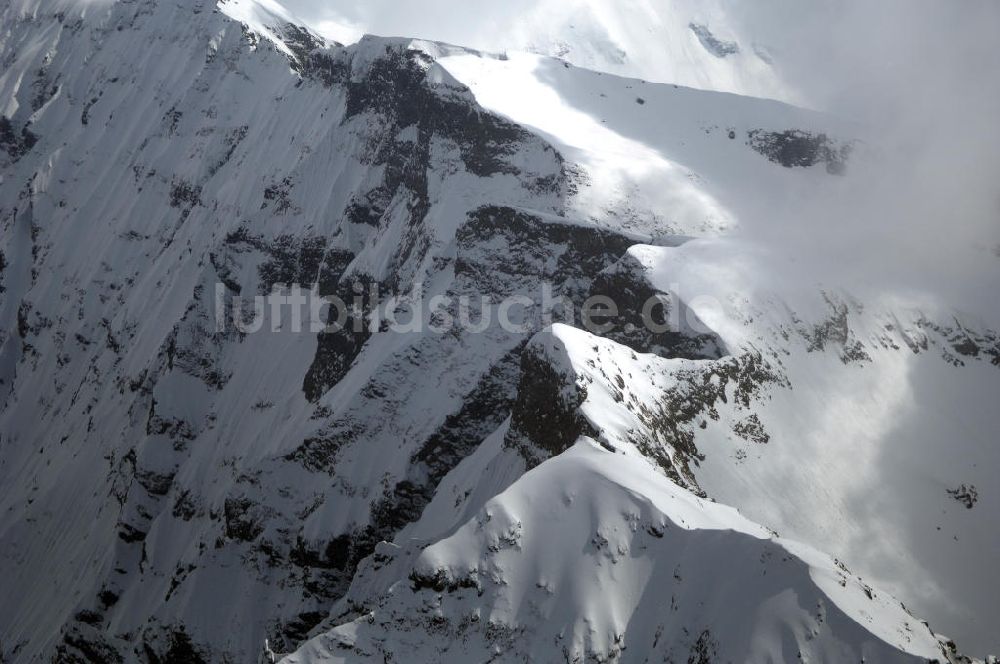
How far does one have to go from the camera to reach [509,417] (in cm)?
8538

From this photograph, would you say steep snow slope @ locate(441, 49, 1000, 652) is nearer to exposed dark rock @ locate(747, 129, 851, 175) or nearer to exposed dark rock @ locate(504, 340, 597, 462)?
exposed dark rock @ locate(747, 129, 851, 175)

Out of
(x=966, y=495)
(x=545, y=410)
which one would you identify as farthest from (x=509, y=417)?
(x=966, y=495)

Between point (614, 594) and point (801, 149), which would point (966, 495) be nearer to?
point (614, 594)

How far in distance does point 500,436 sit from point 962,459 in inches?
1518

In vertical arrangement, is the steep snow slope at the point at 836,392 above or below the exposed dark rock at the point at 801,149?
below

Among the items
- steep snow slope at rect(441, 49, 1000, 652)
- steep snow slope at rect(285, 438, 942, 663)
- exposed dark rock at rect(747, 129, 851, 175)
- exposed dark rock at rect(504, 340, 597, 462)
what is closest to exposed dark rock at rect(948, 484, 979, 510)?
steep snow slope at rect(441, 49, 1000, 652)

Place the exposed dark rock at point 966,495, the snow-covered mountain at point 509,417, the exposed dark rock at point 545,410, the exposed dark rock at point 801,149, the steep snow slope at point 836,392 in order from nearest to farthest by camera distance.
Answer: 1. the snow-covered mountain at point 509,417
2. the exposed dark rock at point 545,410
3. the steep snow slope at point 836,392
4. the exposed dark rock at point 966,495
5. the exposed dark rock at point 801,149

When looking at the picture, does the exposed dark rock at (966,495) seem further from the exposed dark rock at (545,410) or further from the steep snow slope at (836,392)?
the exposed dark rock at (545,410)

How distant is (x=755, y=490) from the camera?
2451 inches

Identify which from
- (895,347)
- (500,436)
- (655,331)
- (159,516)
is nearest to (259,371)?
(159,516)

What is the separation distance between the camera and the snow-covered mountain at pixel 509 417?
151 feet

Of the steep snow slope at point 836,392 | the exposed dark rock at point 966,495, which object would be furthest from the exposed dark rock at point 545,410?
the exposed dark rock at point 966,495

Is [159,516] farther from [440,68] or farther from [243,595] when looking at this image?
[440,68]

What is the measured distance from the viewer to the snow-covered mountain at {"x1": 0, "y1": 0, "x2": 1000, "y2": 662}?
151 feet
